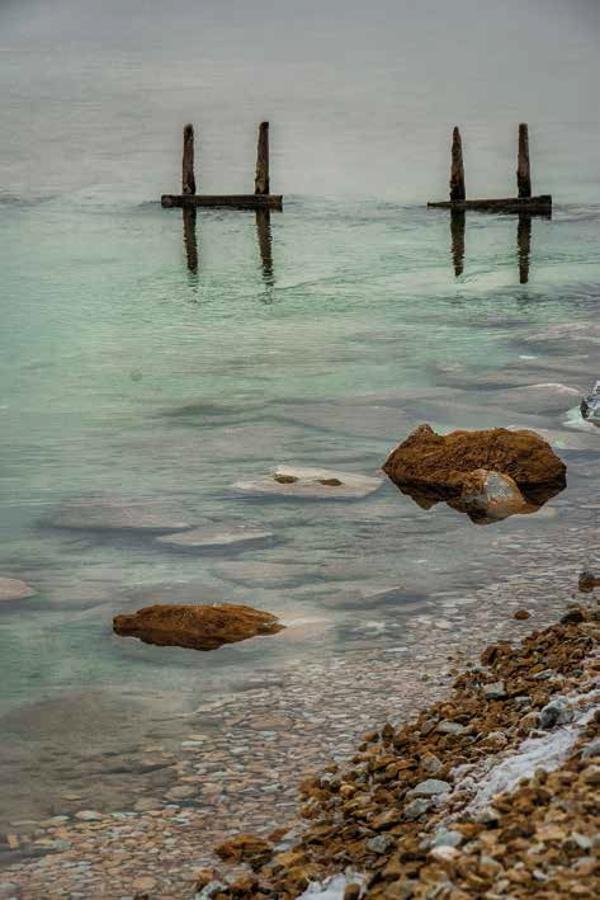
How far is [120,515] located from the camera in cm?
1126

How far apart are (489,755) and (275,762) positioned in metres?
1.12

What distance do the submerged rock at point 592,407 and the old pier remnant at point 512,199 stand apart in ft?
68.8

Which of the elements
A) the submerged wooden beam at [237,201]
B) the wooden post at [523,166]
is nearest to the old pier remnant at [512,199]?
the wooden post at [523,166]

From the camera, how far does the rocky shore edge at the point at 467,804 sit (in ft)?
16.1

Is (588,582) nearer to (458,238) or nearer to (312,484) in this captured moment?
(312,484)

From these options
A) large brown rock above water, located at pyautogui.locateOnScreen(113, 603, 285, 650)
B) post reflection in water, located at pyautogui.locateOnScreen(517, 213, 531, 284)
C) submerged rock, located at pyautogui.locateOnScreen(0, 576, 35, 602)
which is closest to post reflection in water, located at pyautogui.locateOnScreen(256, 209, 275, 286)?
post reflection in water, located at pyautogui.locateOnScreen(517, 213, 531, 284)

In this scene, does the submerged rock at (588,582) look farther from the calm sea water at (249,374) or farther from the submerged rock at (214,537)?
the submerged rock at (214,537)

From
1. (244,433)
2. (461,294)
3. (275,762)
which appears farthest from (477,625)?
(461,294)

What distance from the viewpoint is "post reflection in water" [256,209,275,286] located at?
26.6m

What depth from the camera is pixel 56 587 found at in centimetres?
974

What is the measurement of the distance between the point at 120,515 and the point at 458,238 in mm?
21141

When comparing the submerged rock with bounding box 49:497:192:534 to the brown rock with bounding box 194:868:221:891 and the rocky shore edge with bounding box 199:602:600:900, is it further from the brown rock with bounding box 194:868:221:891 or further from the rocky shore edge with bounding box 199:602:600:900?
the brown rock with bounding box 194:868:221:891

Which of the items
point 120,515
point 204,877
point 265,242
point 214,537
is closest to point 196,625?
point 214,537

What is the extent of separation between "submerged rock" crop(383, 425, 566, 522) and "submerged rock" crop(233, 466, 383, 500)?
0.30 m
